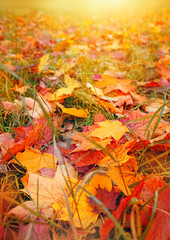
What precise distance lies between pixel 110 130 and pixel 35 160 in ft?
1.22

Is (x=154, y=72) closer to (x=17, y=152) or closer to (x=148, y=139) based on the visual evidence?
(x=148, y=139)

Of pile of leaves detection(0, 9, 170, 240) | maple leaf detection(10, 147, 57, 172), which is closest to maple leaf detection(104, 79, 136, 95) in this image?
pile of leaves detection(0, 9, 170, 240)

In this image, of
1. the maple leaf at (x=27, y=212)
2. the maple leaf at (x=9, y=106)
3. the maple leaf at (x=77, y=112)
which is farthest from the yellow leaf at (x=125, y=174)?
the maple leaf at (x=9, y=106)

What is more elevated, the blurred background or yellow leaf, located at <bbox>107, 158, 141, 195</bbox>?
the blurred background

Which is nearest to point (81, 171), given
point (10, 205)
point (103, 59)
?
point (10, 205)

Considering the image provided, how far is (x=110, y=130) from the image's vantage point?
87 centimetres

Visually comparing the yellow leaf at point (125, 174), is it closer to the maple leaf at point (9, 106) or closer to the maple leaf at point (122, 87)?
the maple leaf at point (122, 87)

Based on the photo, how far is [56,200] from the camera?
0.67 m

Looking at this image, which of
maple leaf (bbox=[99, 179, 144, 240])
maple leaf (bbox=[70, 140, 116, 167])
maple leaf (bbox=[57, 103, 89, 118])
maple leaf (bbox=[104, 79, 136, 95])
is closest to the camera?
maple leaf (bbox=[99, 179, 144, 240])

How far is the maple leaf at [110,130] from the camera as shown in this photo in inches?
33.0

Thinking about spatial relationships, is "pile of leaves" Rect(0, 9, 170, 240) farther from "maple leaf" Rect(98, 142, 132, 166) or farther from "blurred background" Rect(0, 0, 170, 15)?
"blurred background" Rect(0, 0, 170, 15)

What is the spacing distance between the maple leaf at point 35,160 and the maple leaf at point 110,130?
22cm

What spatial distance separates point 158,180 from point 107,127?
332mm

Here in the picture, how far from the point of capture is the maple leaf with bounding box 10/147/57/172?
0.81 meters
